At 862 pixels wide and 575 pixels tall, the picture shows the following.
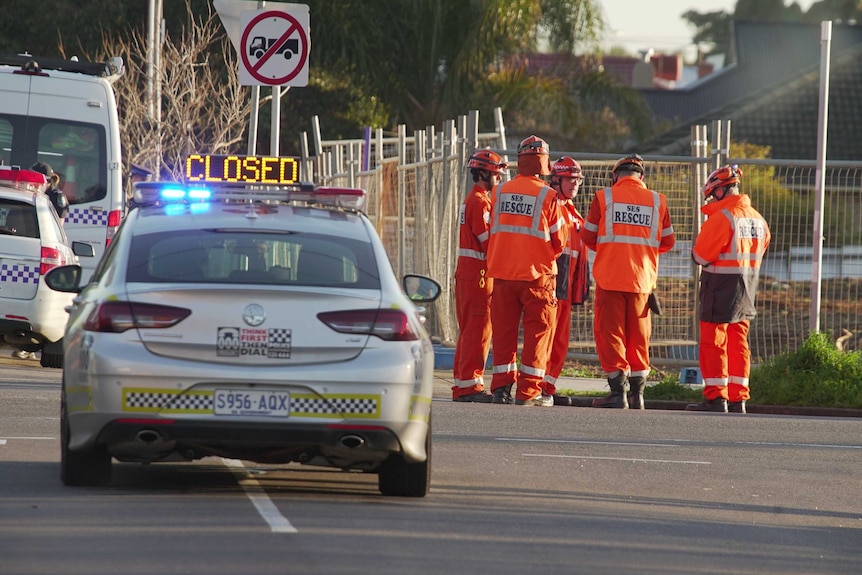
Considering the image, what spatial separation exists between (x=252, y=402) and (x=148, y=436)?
50cm

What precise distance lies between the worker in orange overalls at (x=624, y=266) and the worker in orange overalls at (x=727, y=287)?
→ 48cm

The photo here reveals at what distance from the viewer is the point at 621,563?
7223 millimetres

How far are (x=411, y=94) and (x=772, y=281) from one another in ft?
66.9

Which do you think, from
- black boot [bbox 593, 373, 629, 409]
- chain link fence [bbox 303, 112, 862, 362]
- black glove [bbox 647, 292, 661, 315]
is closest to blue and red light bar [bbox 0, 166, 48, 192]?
chain link fence [bbox 303, 112, 862, 362]

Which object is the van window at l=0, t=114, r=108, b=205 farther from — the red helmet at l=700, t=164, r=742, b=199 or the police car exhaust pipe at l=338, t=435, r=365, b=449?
the police car exhaust pipe at l=338, t=435, r=365, b=449

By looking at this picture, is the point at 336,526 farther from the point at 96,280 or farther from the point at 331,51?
the point at 331,51

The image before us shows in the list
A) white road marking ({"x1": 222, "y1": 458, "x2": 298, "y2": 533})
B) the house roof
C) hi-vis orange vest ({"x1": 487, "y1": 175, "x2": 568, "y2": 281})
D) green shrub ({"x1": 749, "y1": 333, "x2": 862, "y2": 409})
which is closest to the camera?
→ white road marking ({"x1": 222, "y1": 458, "x2": 298, "y2": 533})

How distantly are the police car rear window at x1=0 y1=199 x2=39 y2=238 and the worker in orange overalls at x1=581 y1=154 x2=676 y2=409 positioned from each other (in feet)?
16.4

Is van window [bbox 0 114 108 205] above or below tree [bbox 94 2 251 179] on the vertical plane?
below

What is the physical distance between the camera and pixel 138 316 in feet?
26.1

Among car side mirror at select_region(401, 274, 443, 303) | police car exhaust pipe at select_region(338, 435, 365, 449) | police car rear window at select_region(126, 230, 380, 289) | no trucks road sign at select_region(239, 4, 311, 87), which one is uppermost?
no trucks road sign at select_region(239, 4, 311, 87)

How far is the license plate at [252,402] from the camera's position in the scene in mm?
Answer: 7918

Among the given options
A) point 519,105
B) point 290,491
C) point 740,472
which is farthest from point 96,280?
point 519,105

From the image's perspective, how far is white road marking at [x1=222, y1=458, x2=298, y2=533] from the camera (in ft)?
24.8
